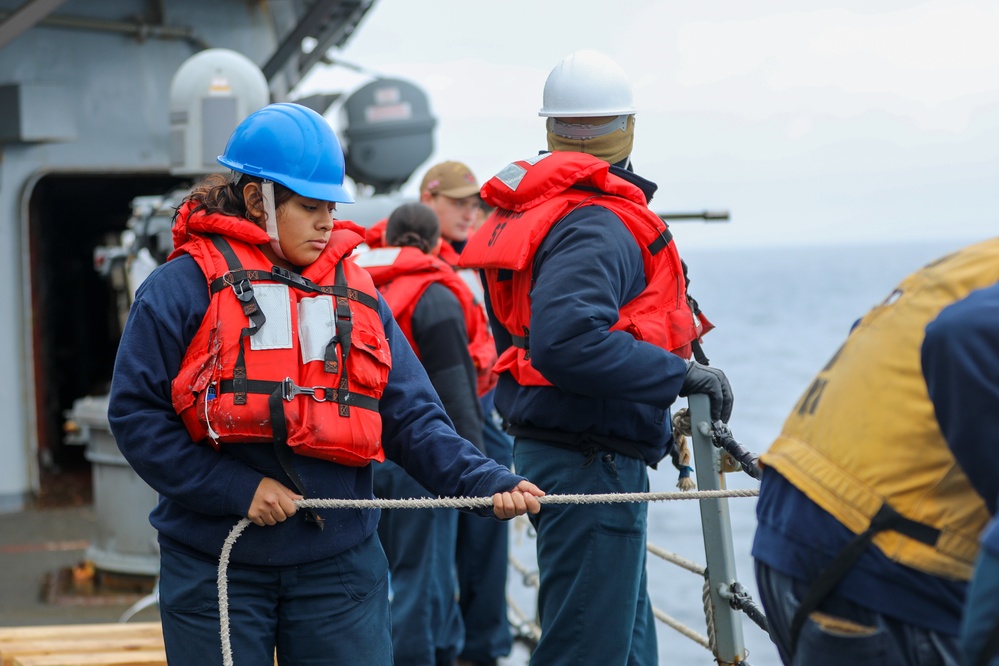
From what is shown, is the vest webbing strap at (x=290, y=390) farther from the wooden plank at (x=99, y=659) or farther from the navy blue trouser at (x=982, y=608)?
the wooden plank at (x=99, y=659)

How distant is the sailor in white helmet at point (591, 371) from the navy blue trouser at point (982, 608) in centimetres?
152

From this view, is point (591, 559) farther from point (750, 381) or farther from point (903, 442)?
point (750, 381)

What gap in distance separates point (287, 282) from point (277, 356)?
0.19 meters

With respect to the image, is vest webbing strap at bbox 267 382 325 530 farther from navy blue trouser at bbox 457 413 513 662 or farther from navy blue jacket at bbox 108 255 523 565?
navy blue trouser at bbox 457 413 513 662

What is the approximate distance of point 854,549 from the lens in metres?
1.99

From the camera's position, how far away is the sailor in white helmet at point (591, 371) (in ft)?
10.3

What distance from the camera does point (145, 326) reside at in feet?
8.80

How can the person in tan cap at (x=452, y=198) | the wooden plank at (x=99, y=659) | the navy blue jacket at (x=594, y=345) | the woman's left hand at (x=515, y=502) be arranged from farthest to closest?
the person in tan cap at (x=452, y=198) < the wooden plank at (x=99, y=659) < the navy blue jacket at (x=594, y=345) < the woman's left hand at (x=515, y=502)

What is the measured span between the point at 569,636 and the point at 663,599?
13444mm

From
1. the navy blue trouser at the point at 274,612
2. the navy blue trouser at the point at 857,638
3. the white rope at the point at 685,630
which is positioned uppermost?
the navy blue trouser at the point at 857,638

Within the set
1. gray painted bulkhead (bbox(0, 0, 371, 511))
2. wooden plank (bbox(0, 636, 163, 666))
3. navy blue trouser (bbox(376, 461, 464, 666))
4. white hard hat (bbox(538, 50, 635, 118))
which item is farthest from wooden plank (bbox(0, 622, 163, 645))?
gray painted bulkhead (bbox(0, 0, 371, 511))

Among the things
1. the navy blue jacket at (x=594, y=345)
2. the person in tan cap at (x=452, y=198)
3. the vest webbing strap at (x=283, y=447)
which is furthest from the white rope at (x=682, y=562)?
the person in tan cap at (x=452, y=198)

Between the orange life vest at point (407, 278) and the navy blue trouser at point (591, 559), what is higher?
the orange life vest at point (407, 278)

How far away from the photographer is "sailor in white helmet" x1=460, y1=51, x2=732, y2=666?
3.15 meters
